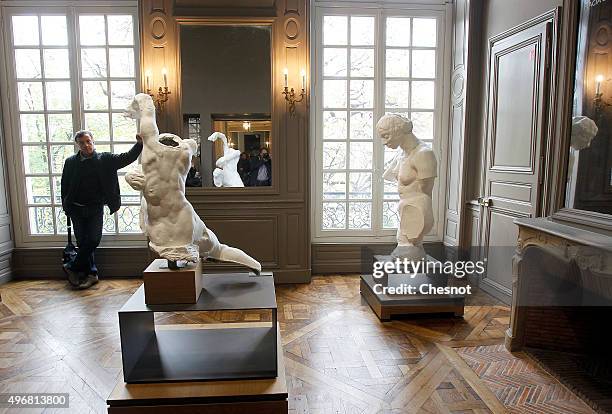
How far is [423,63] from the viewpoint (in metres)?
5.28

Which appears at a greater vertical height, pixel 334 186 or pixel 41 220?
pixel 334 186

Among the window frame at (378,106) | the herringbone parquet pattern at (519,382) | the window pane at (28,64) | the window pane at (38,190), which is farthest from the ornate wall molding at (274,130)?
the herringbone parquet pattern at (519,382)

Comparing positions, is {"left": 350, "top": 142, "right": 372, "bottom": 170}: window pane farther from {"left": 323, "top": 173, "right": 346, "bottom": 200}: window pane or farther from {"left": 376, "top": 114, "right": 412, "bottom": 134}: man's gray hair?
{"left": 376, "top": 114, "right": 412, "bottom": 134}: man's gray hair

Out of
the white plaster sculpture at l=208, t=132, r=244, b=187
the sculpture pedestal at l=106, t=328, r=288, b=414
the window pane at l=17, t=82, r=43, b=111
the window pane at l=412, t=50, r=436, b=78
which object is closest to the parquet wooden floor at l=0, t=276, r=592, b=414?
the sculpture pedestal at l=106, t=328, r=288, b=414

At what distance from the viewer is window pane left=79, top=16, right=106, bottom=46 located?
5.03 meters

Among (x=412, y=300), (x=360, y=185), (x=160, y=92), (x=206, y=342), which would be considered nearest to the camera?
(x=206, y=342)

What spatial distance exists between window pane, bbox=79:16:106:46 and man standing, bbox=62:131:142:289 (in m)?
1.20

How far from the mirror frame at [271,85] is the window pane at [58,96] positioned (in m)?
1.48

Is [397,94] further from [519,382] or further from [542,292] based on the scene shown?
[519,382]

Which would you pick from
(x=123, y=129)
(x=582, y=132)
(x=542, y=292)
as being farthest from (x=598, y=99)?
(x=123, y=129)

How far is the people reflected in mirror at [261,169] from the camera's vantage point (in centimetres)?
487

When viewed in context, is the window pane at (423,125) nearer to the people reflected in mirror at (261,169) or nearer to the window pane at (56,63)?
the people reflected in mirror at (261,169)

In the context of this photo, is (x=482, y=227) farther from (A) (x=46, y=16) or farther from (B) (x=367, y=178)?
(A) (x=46, y=16)

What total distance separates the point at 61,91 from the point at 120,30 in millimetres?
1017
